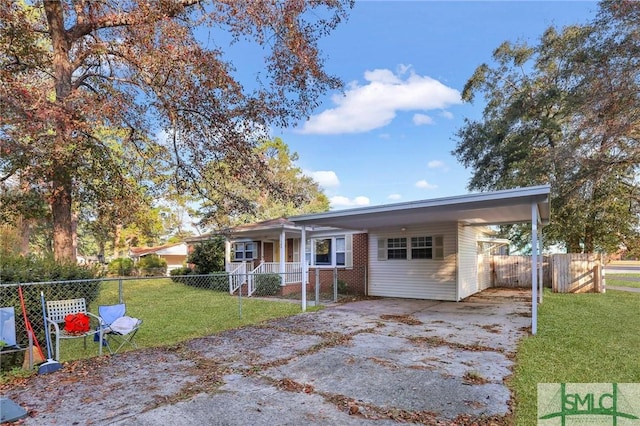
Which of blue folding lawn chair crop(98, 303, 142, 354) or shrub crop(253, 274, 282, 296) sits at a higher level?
blue folding lawn chair crop(98, 303, 142, 354)

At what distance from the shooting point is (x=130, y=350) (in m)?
5.89

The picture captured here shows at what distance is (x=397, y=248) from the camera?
12977mm

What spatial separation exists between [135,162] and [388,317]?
25.6 feet

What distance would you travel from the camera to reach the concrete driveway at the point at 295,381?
3471mm

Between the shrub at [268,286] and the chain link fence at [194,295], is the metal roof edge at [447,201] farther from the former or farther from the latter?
the shrub at [268,286]

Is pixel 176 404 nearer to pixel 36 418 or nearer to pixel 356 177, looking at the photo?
pixel 36 418

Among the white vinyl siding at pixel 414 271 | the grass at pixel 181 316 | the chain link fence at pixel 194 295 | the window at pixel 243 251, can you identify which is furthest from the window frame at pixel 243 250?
the white vinyl siding at pixel 414 271

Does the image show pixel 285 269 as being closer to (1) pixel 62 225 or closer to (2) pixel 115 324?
(1) pixel 62 225

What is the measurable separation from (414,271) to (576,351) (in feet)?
23.1

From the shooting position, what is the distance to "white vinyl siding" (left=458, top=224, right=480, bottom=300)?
1198 centimetres

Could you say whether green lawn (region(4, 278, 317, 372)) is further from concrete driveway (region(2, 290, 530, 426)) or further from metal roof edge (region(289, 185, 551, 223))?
metal roof edge (region(289, 185, 551, 223))

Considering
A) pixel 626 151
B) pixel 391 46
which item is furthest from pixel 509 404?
pixel 391 46

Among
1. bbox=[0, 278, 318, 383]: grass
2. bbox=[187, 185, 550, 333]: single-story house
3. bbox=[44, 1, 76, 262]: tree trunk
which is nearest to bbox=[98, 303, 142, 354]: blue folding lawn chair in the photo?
bbox=[0, 278, 318, 383]: grass

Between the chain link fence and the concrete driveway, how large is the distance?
1.34 metres
